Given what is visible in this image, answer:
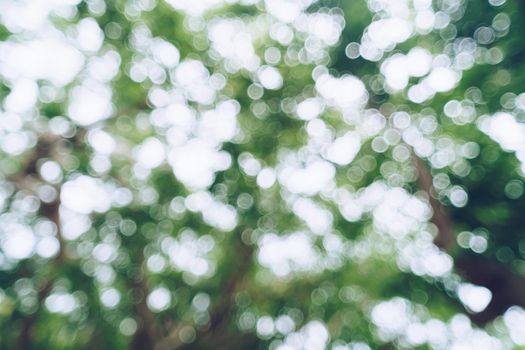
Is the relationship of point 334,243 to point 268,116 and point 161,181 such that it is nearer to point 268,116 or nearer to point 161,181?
point 268,116

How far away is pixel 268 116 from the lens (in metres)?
7.30

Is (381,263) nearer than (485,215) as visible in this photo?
No

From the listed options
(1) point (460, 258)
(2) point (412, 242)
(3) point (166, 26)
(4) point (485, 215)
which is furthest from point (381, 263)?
(3) point (166, 26)

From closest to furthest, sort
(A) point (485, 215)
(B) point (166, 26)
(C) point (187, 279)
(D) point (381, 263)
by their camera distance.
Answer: (A) point (485, 215) → (B) point (166, 26) → (D) point (381, 263) → (C) point (187, 279)

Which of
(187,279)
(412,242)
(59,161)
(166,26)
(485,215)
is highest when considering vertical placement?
(485,215)

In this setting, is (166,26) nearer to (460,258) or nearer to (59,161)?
(59,161)

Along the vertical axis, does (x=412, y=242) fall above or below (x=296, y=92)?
below

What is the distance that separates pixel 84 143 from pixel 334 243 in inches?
156

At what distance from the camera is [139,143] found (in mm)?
7652

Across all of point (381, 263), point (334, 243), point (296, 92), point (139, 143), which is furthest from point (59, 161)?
point (381, 263)

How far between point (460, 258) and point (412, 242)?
226 cm

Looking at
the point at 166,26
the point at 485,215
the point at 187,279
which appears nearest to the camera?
the point at 485,215

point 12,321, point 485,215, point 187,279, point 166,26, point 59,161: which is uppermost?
point 485,215

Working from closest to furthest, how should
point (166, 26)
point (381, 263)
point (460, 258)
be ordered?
point (460, 258), point (166, 26), point (381, 263)
